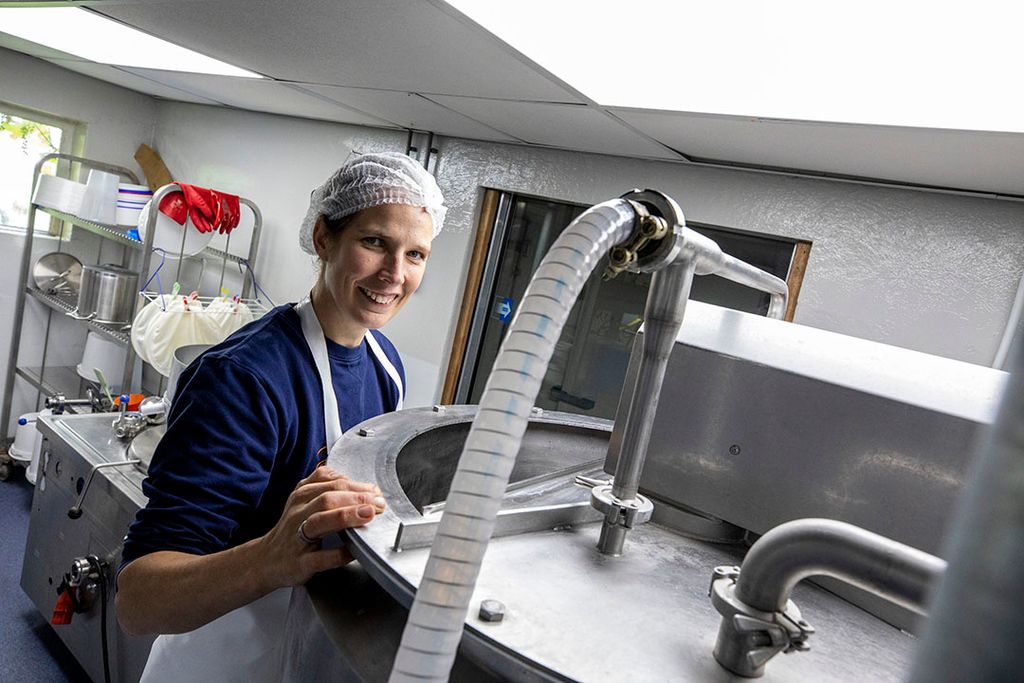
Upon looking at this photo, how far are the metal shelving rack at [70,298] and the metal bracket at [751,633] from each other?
11.0ft

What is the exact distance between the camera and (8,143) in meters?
4.01

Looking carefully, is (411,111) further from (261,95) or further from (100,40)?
(100,40)

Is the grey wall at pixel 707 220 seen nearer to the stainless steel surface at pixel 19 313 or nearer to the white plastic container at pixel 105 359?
the stainless steel surface at pixel 19 313

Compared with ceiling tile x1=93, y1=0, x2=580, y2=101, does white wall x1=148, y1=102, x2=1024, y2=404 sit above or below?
below

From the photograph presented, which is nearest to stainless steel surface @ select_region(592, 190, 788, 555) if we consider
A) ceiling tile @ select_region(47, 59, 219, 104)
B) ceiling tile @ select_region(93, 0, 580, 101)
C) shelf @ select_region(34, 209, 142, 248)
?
ceiling tile @ select_region(93, 0, 580, 101)

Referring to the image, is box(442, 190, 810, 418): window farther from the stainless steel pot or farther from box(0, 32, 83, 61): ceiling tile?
box(0, 32, 83, 61): ceiling tile

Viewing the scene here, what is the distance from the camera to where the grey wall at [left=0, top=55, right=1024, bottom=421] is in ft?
5.86

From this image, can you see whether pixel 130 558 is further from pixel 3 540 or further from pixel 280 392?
pixel 3 540

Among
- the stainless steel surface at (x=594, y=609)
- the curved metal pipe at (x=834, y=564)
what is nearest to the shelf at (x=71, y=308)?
the stainless steel surface at (x=594, y=609)

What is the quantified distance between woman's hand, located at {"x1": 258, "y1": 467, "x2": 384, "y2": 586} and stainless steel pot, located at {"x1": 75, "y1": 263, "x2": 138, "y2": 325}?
328cm

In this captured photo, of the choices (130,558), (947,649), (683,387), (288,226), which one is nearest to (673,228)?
(683,387)

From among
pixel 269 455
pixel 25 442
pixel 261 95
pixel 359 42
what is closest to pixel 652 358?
pixel 269 455

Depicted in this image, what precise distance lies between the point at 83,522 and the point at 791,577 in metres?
2.39

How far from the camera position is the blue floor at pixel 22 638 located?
97.7 inches
